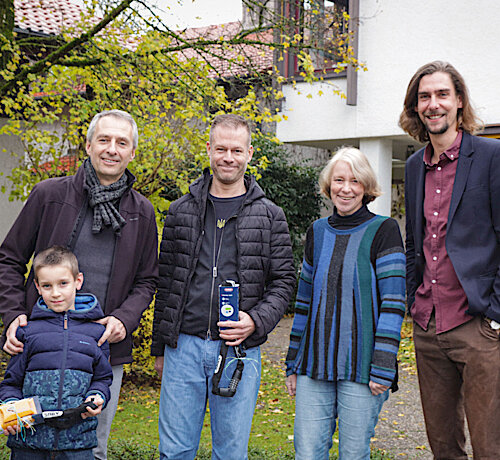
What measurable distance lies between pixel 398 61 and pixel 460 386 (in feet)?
29.6

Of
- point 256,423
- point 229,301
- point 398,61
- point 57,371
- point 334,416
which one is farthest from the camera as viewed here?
point 398,61

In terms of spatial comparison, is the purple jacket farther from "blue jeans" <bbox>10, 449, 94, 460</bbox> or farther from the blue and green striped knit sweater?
the blue and green striped knit sweater

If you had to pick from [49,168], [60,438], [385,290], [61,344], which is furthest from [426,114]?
[49,168]

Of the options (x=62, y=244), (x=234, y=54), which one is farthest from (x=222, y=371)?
(x=234, y=54)

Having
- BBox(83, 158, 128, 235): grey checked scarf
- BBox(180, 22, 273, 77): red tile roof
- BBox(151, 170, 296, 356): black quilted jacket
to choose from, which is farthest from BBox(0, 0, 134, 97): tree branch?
BBox(151, 170, 296, 356): black quilted jacket

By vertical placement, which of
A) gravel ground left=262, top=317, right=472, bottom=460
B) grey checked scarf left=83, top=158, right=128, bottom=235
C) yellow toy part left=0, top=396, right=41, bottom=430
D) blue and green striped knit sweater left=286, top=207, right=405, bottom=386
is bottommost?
gravel ground left=262, top=317, right=472, bottom=460

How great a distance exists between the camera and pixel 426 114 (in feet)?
11.4

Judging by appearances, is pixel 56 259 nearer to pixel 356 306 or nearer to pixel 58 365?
pixel 58 365

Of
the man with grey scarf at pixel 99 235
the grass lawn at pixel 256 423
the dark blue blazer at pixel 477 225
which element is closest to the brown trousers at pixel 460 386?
the dark blue blazer at pixel 477 225

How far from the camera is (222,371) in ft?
10.7

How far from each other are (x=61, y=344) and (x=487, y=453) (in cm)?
235

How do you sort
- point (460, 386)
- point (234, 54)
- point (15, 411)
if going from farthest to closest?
1. point (234, 54)
2. point (460, 386)
3. point (15, 411)

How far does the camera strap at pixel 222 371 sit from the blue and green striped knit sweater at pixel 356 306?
0.36 m

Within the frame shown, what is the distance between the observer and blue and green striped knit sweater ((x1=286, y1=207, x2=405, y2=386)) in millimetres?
3160
